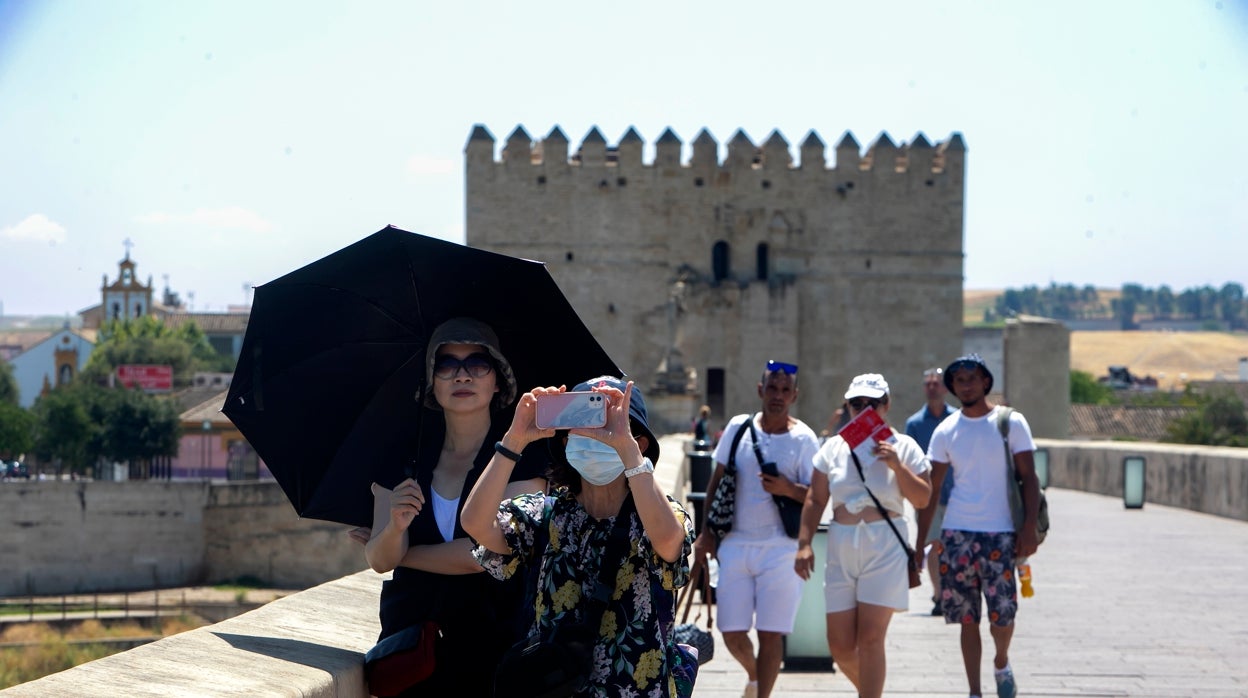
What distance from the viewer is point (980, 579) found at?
21.4 feet

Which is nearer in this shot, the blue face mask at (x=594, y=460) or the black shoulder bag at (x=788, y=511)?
the blue face mask at (x=594, y=460)

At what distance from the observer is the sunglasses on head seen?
6.21 meters

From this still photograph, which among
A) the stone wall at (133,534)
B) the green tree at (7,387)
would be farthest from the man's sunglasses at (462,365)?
the green tree at (7,387)

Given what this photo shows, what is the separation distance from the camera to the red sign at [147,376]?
76.3 m

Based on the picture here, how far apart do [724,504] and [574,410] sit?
9.60 feet

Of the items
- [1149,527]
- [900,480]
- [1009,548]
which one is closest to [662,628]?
[900,480]

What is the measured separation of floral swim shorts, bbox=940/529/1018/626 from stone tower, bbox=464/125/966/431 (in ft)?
123

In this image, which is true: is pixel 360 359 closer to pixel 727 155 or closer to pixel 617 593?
pixel 617 593

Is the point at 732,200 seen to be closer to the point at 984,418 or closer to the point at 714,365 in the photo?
the point at 714,365

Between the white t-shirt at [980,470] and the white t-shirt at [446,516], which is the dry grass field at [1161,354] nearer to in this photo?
the white t-shirt at [980,470]

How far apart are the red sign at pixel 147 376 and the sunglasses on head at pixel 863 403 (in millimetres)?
74016

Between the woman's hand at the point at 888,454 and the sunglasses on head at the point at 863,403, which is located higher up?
the sunglasses on head at the point at 863,403

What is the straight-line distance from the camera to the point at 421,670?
352cm

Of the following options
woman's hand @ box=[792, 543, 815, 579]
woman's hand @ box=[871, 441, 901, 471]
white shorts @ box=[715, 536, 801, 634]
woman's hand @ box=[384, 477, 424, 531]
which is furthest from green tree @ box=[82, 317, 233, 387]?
woman's hand @ box=[384, 477, 424, 531]
